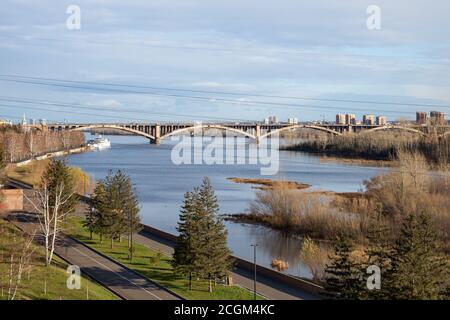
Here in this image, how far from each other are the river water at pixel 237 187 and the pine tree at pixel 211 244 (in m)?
1.95

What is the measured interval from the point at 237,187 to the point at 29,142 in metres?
21.6

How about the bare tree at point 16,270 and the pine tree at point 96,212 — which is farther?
the pine tree at point 96,212

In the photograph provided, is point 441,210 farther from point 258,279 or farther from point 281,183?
point 258,279

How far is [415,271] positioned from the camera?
348 inches

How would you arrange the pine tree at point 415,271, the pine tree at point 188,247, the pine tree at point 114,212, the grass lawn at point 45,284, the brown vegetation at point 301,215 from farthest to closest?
the brown vegetation at point 301,215 < the pine tree at point 114,212 < the pine tree at point 188,247 < the grass lawn at point 45,284 < the pine tree at point 415,271

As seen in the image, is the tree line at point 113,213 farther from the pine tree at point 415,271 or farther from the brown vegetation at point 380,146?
the brown vegetation at point 380,146

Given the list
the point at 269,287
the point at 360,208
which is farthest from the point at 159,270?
the point at 360,208

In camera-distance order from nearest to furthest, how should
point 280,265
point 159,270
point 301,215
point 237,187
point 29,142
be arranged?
point 159,270
point 280,265
point 301,215
point 237,187
point 29,142

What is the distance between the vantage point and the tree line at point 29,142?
3941 centimetres

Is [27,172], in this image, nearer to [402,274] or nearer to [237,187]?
[237,187]

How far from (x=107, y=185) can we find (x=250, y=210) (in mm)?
5534

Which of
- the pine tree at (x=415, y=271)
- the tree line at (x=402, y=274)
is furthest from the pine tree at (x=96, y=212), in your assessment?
the pine tree at (x=415, y=271)

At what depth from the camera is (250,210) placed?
2155 cm
